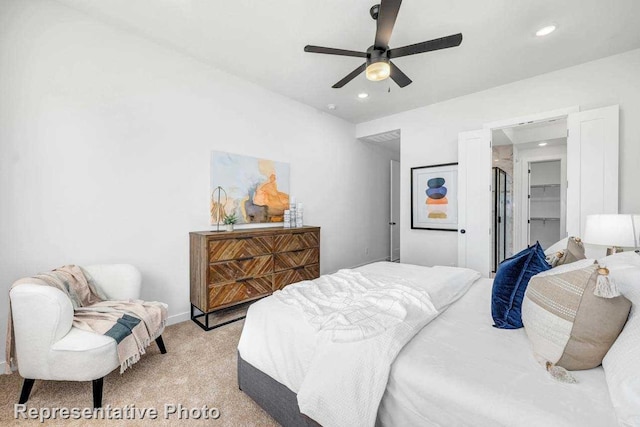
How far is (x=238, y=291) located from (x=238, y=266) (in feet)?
0.91

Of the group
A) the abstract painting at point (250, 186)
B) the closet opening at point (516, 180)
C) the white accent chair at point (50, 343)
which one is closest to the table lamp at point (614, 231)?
the closet opening at point (516, 180)

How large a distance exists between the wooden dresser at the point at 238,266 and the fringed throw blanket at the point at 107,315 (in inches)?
24.0

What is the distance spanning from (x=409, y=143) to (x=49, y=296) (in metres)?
4.57

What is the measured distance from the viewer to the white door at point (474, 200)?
357cm

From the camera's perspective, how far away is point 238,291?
9.71 ft

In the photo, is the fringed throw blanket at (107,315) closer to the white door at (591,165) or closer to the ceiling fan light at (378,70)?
the ceiling fan light at (378,70)

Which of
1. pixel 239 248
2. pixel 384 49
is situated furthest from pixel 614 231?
pixel 239 248

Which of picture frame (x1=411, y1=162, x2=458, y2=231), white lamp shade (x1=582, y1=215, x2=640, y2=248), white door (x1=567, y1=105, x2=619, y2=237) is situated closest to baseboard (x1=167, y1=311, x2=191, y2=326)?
picture frame (x1=411, y1=162, x2=458, y2=231)

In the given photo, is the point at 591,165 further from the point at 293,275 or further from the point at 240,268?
the point at 240,268

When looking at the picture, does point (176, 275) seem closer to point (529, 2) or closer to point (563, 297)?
point (563, 297)

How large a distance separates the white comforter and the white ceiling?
2253 mm

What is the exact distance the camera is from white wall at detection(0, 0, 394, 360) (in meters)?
2.08

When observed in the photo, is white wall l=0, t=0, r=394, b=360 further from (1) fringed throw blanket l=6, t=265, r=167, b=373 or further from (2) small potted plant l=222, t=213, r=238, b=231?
(1) fringed throw blanket l=6, t=265, r=167, b=373

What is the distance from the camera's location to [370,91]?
12.4 feet
